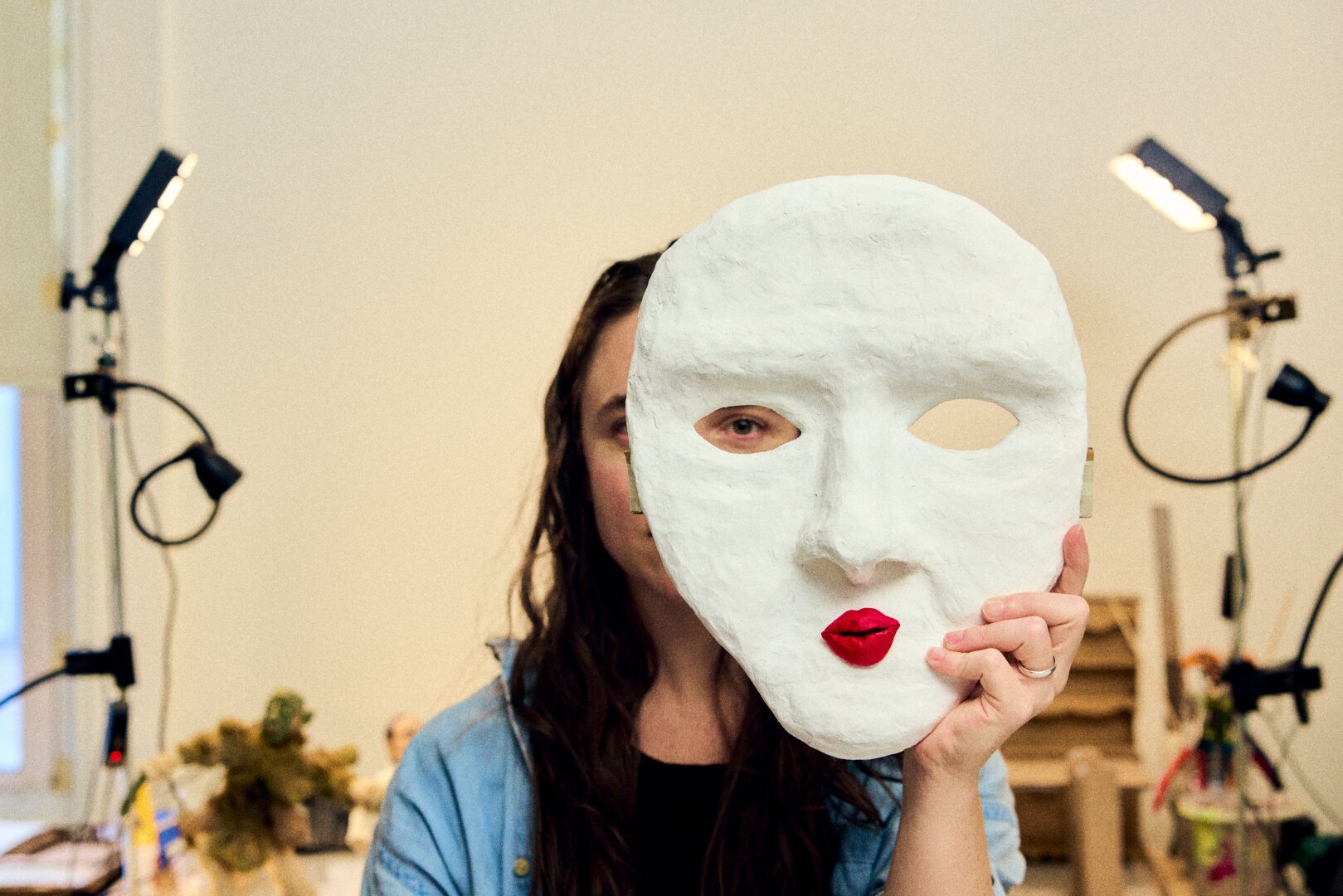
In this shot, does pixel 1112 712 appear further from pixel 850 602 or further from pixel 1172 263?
pixel 850 602

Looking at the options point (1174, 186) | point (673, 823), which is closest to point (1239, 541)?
point (1174, 186)

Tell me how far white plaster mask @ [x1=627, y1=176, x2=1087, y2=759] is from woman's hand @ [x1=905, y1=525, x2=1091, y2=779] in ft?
0.04

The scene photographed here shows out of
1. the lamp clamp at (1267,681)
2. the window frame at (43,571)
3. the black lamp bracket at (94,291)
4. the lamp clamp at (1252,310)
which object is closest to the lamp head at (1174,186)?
the lamp clamp at (1252,310)

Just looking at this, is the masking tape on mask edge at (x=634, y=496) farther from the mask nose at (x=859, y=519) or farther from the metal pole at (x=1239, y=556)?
the metal pole at (x=1239, y=556)

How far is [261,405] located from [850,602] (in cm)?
176

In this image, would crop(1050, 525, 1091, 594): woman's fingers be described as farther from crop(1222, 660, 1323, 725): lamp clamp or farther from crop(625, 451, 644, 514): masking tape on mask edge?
crop(1222, 660, 1323, 725): lamp clamp

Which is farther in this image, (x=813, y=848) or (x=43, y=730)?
(x=43, y=730)

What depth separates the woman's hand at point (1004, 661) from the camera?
773 mm

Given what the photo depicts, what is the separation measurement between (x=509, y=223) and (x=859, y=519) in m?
1.56

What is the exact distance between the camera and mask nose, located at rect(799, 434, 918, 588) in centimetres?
72

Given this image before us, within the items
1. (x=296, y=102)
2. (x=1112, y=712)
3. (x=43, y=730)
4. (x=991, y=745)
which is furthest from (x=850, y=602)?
(x=43, y=730)

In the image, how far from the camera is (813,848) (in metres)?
1.02

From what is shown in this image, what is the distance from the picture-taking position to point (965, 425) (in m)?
1.67

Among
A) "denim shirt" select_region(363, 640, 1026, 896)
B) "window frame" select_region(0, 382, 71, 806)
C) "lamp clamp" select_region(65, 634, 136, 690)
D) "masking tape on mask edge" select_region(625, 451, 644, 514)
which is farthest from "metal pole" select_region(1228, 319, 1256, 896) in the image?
"window frame" select_region(0, 382, 71, 806)
